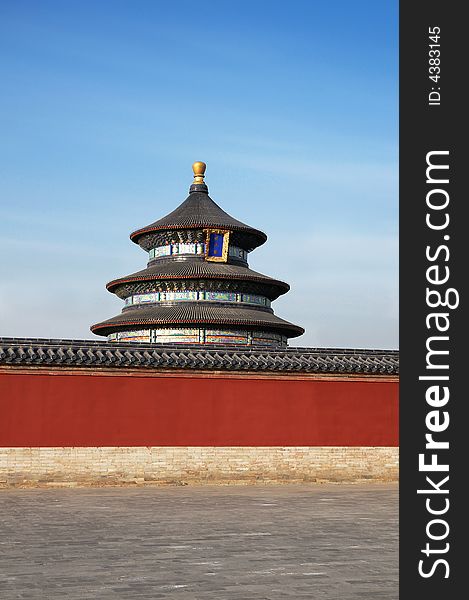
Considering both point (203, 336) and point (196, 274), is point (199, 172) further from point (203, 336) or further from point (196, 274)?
point (203, 336)

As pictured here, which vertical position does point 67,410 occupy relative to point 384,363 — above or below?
below

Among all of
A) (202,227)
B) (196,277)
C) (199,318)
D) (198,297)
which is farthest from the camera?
(202,227)

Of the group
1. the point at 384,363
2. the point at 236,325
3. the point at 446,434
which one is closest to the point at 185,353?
the point at 384,363

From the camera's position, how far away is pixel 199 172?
1358 inches

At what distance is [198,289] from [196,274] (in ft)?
2.27

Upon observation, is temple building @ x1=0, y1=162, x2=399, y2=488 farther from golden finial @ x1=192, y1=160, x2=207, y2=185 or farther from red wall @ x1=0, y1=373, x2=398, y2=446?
golden finial @ x1=192, y1=160, x2=207, y2=185

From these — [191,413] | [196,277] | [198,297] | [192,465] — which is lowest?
[192,465]

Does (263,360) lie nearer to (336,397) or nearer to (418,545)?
(336,397)

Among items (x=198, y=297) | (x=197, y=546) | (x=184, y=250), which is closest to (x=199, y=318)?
(x=198, y=297)

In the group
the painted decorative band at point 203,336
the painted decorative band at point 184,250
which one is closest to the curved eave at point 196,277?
the painted decorative band at point 184,250

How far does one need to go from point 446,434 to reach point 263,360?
16109 mm

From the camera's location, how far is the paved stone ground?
26.5 feet

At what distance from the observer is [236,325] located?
93.4ft

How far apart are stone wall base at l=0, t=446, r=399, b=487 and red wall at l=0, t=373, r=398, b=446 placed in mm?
196
